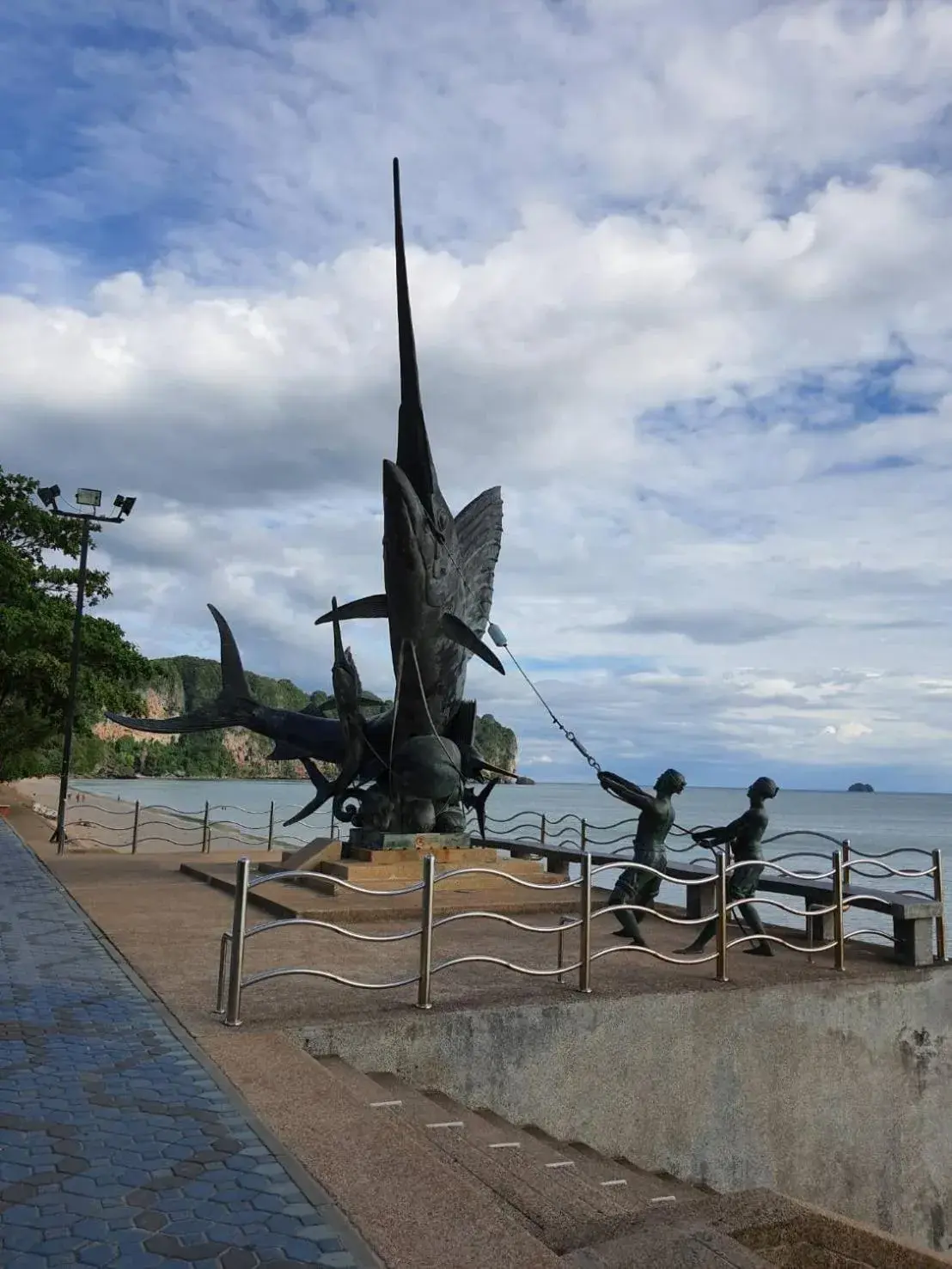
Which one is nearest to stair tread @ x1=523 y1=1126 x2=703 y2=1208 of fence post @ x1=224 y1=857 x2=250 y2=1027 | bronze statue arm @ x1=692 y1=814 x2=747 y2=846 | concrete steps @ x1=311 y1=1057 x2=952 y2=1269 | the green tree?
concrete steps @ x1=311 y1=1057 x2=952 y2=1269

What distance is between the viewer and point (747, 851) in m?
8.66

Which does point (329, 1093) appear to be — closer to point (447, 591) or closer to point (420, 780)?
point (420, 780)

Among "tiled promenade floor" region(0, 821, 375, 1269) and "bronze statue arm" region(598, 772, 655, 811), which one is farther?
"bronze statue arm" region(598, 772, 655, 811)

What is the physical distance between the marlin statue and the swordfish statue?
13mm

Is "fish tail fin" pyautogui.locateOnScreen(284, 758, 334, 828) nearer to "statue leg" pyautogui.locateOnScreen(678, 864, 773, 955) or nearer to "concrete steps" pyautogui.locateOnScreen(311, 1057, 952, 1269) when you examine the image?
"statue leg" pyautogui.locateOnScreen(678, 864, 773, 955)

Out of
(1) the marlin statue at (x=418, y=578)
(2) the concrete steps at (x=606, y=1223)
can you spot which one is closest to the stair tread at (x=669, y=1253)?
(2) the concrete steps at (x=606, y=1223)

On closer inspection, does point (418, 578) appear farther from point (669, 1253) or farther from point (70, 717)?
point (669, 1253)

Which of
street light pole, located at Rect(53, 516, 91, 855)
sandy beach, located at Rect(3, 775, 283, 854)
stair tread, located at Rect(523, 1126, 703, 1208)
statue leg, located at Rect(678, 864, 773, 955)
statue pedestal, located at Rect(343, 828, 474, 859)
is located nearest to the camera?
stair tread, located at Rect(523, 1126, 703, 1208)

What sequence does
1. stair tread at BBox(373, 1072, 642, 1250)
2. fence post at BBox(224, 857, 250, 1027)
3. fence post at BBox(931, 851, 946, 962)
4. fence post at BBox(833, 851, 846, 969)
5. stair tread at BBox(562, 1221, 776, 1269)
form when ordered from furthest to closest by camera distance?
fence post at BBox(931, 851, 946, 962)
fence post at BBox(833, 851, 846, 969)
fence post at BBox(224, 857, 250, 1027)
stair tread at BBox(373, 1072, 642, 1250)
stair tread at BBox(562, 1221, 776, 1269)

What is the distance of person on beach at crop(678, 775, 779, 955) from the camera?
842cm

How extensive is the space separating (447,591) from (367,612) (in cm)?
172

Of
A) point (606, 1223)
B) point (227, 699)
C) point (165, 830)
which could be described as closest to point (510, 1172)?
point (606, 1223)

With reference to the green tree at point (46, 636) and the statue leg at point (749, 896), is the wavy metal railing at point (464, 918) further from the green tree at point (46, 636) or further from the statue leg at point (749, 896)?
the green tree at point (46, 636)

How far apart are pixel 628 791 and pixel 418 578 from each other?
445cm
